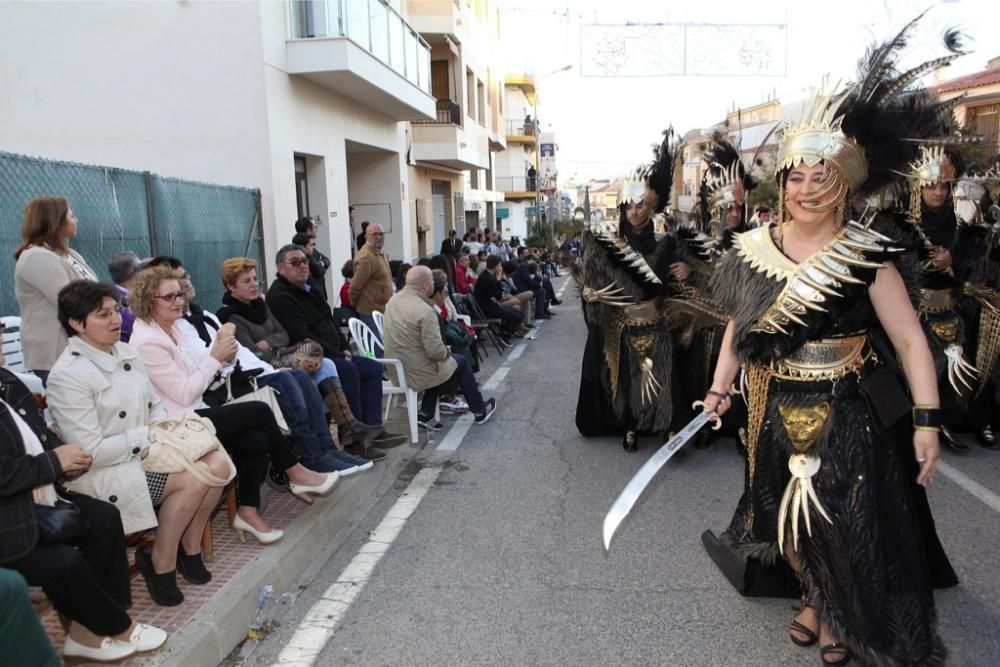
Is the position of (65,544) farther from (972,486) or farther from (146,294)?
(972,486)

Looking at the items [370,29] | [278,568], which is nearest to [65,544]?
[278,568]

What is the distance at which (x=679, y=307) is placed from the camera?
3.88 metres

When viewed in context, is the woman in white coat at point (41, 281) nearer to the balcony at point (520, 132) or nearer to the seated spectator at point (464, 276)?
the seated spectator at point (464, 276)

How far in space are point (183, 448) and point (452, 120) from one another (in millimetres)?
Answer: 20630

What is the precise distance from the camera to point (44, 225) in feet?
14.2

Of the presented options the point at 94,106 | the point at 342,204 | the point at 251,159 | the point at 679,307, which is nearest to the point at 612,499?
the point at 679,307

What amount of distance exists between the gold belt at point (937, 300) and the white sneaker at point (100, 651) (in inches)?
206

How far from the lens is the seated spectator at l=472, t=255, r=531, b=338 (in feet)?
36.8

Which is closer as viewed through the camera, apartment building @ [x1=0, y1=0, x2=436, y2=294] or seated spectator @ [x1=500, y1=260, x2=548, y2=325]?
apartment building @ [x1=0, y1=0, x2=436, y2=294]

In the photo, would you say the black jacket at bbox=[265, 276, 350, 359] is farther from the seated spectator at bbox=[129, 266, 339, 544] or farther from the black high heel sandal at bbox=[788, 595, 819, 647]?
the black high heel sandal at bbox=[788, 595, 819, 647]

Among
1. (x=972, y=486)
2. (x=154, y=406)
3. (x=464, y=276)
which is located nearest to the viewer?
(x=154, y=406)

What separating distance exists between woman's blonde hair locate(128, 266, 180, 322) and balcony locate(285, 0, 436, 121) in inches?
327

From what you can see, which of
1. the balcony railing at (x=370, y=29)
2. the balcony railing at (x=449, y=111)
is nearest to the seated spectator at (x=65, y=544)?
the balcony railing at (x=370, y=29)

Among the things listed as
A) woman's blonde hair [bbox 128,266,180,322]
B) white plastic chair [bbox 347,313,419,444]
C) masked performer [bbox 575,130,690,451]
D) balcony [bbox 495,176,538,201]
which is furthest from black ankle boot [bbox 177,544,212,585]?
balcony [bbox 495,176,538,201]
